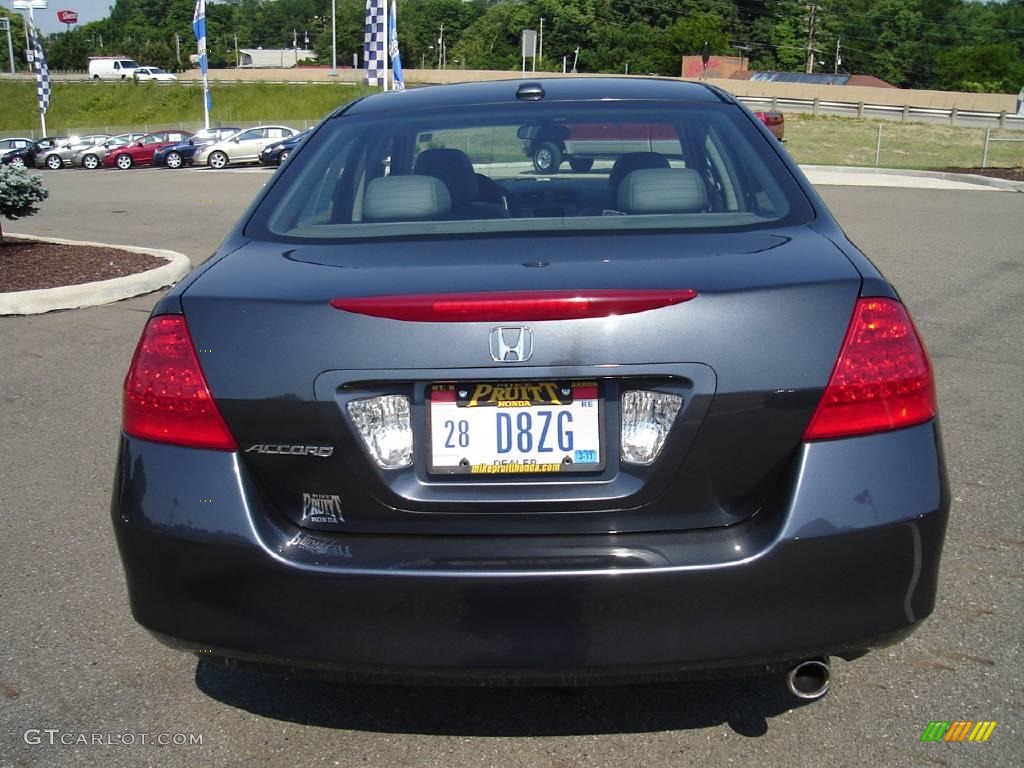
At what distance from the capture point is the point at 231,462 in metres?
2.36

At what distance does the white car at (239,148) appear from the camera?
37.0 meters

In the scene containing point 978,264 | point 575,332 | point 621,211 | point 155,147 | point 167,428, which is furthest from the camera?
point 155,147

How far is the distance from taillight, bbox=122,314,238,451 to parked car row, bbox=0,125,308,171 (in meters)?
33.7

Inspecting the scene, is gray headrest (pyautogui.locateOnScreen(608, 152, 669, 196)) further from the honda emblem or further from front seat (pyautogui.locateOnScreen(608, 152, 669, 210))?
the honda emblem

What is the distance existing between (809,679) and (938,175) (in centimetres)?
2547

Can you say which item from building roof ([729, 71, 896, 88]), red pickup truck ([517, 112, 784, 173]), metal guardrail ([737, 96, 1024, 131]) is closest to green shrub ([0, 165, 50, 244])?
red pickup truck ([517, 112, 784, 173])

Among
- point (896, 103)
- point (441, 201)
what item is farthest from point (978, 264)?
point (896, 103)

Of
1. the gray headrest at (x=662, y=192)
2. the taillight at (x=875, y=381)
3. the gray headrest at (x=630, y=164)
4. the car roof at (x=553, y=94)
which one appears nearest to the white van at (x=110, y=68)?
the car roof at (x=553, y=94)

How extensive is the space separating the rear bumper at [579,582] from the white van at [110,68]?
96885mm

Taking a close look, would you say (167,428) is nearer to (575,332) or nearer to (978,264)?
(575,332)

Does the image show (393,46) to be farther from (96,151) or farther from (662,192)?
(662,192)

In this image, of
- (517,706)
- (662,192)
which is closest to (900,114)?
(662,192)

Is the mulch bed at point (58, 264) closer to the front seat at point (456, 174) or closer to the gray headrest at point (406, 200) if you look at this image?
the front seat at point (456, 174)

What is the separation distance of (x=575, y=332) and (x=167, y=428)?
3.09 feet
